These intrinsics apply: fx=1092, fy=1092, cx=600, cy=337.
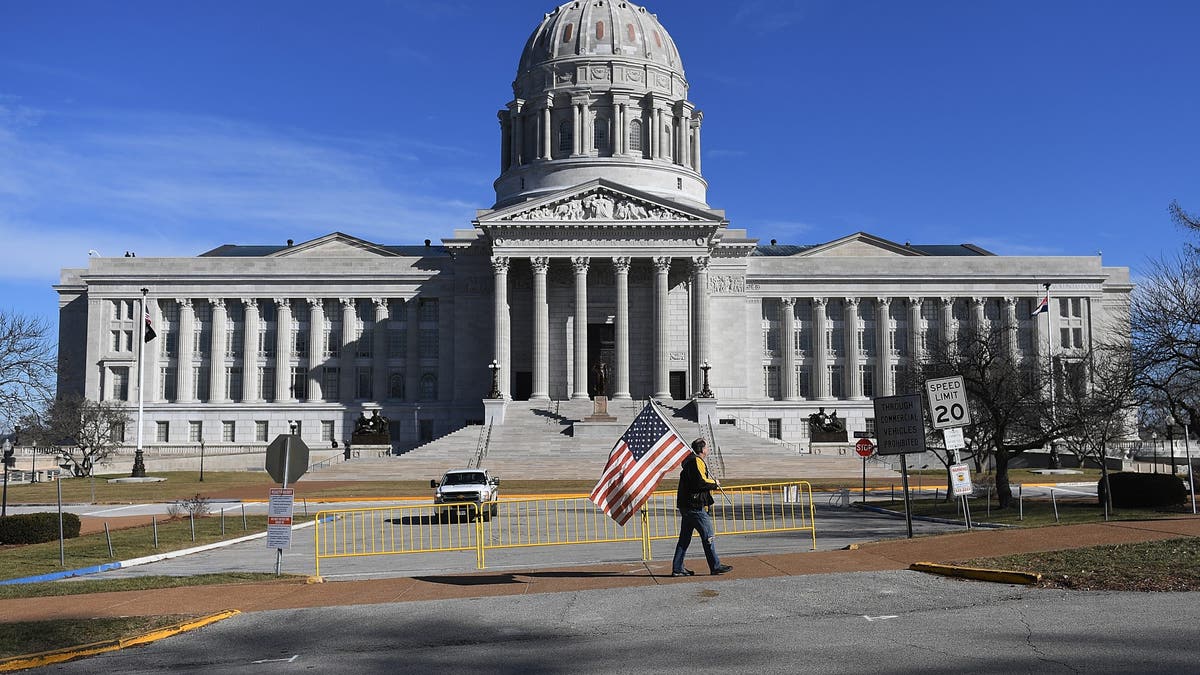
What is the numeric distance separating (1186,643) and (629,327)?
224 ft

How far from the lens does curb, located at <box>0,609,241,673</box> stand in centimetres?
1203

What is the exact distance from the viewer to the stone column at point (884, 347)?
82500mm

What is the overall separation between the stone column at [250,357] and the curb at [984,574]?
7202cm

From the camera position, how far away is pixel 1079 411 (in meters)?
32.9

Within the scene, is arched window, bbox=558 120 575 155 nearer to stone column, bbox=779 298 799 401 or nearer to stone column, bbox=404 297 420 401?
stone column, bbox=404 297 420 401

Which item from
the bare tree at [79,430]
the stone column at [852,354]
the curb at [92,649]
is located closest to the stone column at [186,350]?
the bare tree at [79,430]

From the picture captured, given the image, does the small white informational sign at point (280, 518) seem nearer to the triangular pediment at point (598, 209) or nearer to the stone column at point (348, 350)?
the triangular pediment at point (598, 209)

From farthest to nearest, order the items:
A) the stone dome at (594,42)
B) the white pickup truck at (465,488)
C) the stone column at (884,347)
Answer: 1. the stone dome at (594,42)
2. the stone column at (884,347)
3. the white pickup truck at (465,488)

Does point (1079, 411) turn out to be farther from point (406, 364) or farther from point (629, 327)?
point (406, 364)

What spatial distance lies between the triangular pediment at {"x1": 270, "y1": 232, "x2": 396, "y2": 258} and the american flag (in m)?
72.9

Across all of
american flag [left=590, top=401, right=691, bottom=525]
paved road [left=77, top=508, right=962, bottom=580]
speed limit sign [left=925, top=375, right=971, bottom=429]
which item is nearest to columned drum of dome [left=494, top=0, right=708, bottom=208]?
paved road [left=77, top=508, right=962, bottom=580]

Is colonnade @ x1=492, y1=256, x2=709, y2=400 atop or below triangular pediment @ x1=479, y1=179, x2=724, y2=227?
below

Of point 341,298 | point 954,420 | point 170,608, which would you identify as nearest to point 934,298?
point 341,298

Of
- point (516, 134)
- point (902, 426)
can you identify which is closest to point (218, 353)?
point (516, 134)
